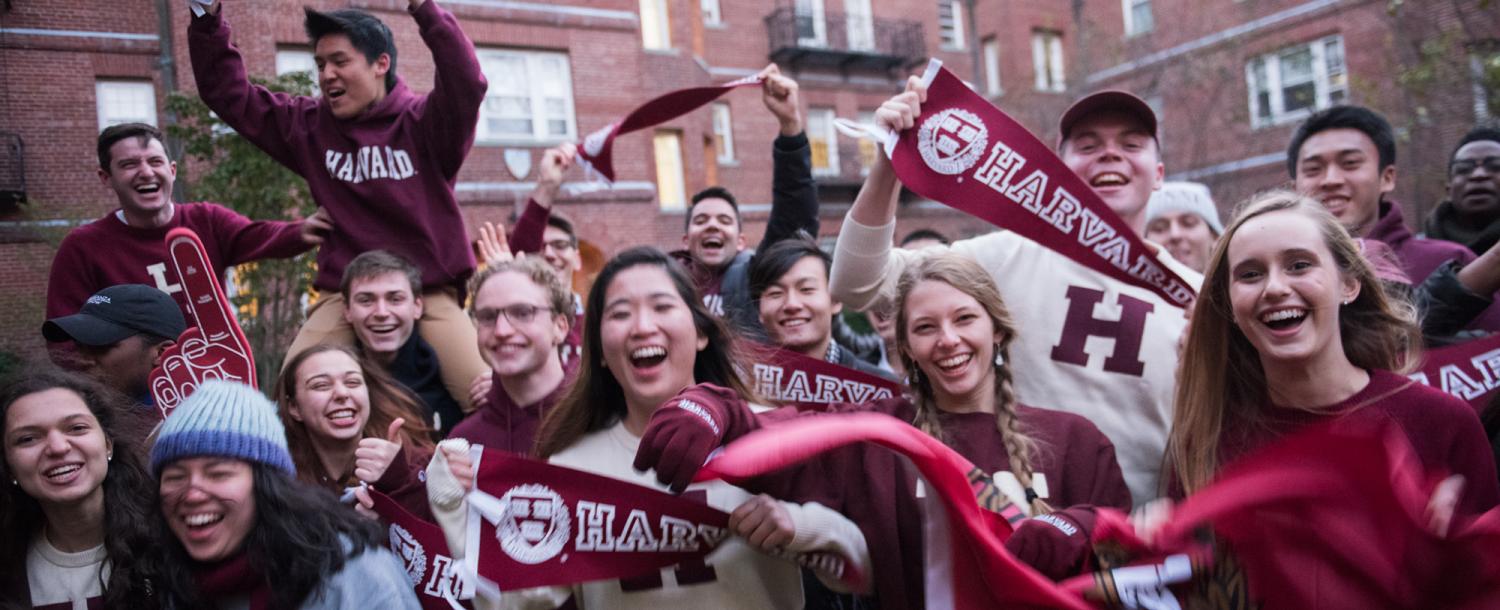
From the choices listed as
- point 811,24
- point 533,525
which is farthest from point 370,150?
point 811,24

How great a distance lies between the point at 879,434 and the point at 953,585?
1.45 ft

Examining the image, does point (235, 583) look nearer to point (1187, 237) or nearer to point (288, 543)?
point (288, 543)

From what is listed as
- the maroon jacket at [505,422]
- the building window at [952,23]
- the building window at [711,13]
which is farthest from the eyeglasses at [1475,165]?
the building window at [952,23]

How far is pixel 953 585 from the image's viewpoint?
2527 millimetres

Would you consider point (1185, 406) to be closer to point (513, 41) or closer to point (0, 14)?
point (0, 14)

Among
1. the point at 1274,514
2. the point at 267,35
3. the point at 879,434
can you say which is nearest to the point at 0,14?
the point at 267,35

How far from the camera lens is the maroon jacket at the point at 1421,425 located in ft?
8.13

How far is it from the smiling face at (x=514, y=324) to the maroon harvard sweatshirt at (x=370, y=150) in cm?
67

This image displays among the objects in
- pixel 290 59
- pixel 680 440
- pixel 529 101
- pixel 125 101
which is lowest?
pixel 680 440

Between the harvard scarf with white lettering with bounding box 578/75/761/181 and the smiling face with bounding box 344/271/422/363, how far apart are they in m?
1.03

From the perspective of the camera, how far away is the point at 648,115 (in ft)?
15.0

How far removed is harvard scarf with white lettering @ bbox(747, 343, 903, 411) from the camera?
412 cm

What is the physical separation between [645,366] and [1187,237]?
3.49m

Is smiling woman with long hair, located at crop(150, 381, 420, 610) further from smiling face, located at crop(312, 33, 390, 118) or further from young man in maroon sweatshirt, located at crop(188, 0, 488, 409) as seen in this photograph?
smiling face, located at crop(312, 33, 390, 118)
